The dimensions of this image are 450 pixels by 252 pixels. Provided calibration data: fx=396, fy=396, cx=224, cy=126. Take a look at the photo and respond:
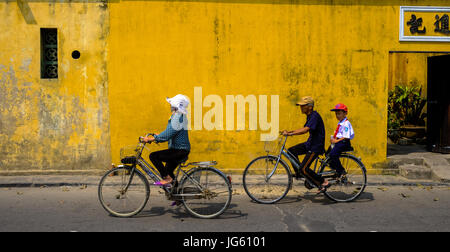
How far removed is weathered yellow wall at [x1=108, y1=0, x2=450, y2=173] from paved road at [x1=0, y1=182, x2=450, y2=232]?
7.45 ft

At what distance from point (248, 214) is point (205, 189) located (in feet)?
2.67

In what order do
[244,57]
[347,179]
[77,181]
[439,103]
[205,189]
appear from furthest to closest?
[439,103], [244,57], [77,181], [347,179], [205,189]

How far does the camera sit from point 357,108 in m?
9.41

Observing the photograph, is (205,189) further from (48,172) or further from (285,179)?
(48,172)

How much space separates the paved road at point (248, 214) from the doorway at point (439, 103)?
337 cm

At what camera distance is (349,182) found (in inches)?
269

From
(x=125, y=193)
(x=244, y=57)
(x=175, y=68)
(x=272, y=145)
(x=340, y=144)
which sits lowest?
(x=125, y=193)

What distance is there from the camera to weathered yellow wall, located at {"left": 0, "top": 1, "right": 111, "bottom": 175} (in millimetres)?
9039

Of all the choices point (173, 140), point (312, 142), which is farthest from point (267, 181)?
point (173, 140)

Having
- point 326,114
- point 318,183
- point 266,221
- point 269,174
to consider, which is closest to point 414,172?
point 326,114

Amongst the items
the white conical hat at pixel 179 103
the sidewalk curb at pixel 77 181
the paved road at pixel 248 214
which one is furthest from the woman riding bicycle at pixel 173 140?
the sidewalk curb at pixel 77 181

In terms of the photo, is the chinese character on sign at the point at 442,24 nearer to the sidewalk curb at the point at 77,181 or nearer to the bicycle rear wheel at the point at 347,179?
the sidewalk curb at the point at 77,181

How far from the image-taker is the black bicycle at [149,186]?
5.77 meters

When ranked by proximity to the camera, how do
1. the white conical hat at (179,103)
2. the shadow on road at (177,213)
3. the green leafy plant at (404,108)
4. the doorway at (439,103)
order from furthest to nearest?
1. the green leafy plant at (404,108)
2. the doorway at (439,103)
3. the shadow on road at (177,213)
4. the white conical hat at (179,103)
